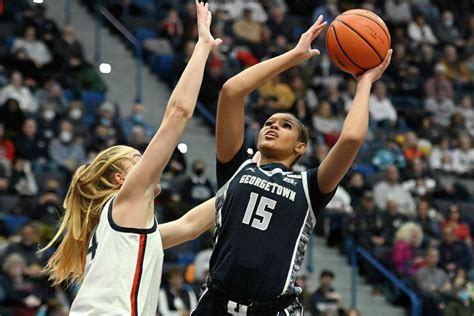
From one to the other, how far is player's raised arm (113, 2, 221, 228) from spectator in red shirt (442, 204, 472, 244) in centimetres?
1129

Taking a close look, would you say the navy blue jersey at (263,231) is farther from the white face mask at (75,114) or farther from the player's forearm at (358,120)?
the white face mask at (75,114)

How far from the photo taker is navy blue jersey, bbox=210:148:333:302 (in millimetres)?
Result: 5422

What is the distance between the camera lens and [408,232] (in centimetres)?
1514

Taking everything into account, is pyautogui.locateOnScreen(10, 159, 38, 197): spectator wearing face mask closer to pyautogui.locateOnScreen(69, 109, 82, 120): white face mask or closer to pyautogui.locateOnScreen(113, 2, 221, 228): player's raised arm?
pyautogui.locateOnScreen(69, 109, 82, 120): white face mask

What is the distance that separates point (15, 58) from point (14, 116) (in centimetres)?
154

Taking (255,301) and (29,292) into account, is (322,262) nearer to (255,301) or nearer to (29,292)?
(29,292)

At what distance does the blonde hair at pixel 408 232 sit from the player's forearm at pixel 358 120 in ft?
32.6

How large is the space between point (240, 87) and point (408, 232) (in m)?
9.96

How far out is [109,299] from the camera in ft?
16.6

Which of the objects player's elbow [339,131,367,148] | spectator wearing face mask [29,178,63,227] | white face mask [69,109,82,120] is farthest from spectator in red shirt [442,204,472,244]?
player's elbow [339,131,367,148]

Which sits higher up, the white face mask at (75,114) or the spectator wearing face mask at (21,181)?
the white face mask at (75,114)

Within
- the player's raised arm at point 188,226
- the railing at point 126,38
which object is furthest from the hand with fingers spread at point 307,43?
the railing at point 126,38

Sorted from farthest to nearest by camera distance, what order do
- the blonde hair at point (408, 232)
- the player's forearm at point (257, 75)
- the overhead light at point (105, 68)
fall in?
the overhead light at point (105, 68)
the blonde hair at point (408, 232)
the player's forearm at point (257, 75)

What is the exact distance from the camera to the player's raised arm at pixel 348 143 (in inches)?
209
